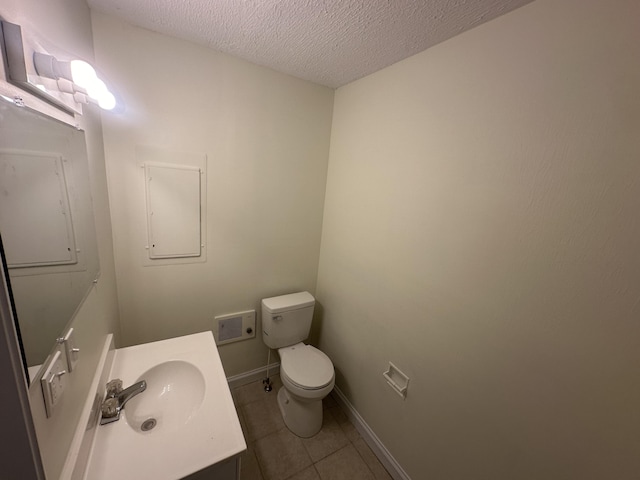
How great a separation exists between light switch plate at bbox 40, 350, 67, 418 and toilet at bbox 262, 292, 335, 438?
1.17 m

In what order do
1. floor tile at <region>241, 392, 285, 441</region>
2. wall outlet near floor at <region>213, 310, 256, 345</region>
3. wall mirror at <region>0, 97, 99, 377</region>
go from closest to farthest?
wall mirror at <region>0, 97, 99, 377</region>
floor tile at <region>241, 392, 285, 441</region>
wall outlet near floor at <region>213, 310, 256, 345</region>

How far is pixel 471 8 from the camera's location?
89 centimetres

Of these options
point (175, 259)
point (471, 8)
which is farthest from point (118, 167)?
point (471, 8)

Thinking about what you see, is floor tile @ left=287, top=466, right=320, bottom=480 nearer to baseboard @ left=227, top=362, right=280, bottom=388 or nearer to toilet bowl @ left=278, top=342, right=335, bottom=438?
toilet bowl @ left=278, top=342, right=335, bottom=438

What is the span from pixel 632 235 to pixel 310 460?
1.85m

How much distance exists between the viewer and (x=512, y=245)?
91cm

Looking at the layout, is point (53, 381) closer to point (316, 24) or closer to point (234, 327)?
point (234, 327)

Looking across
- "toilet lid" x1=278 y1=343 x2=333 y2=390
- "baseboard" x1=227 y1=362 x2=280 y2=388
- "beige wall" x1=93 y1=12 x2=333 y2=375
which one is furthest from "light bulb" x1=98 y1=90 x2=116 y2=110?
"baseboard" x1=227 y1=362 x2=280 y2=388

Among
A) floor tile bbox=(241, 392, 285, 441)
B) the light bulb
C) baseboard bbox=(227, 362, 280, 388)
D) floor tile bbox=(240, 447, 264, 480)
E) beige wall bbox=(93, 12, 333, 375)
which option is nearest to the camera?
the light bulb

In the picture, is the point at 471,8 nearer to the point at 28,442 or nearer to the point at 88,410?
the point at 28,442

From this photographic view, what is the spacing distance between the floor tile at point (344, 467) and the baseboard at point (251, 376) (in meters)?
0.77

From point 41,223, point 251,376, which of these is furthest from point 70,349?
A: point 251,376

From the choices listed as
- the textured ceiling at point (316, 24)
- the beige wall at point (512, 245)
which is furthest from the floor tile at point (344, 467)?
the textured ceiling at point (316, 24)

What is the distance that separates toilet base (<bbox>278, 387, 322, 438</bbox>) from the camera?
162cm
